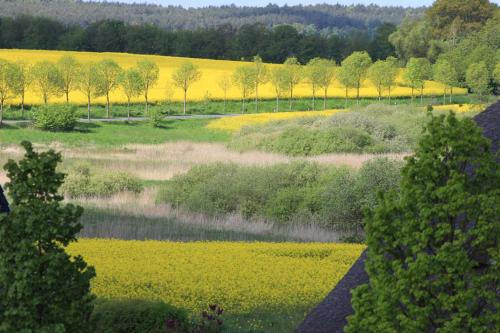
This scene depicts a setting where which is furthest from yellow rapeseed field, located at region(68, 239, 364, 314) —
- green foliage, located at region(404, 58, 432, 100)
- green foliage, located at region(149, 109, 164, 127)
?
green foliage, located at region(404, 58, 432, 100)

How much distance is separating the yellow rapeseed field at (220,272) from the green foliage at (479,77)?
5609cm

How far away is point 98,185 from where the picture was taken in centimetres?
2983

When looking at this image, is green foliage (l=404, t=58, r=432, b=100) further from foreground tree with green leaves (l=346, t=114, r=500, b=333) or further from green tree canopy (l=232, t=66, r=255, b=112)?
foreground tree with green leaves (l=346, t=114, r=500, b=333)

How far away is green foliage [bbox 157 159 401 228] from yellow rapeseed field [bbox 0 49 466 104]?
1780 inches

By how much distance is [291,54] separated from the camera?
10044cm

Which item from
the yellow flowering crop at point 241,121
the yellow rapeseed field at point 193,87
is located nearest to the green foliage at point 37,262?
the yellow flowering crop at point 241,121

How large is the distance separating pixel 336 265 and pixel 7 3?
148 meters

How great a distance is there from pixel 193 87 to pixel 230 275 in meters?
69.7

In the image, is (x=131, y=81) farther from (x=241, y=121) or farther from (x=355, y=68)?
(x=355, y=68)

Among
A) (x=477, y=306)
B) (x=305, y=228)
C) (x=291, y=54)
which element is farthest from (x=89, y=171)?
(x=291, y=54)

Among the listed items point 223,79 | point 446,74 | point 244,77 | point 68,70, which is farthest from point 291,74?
point 68,70

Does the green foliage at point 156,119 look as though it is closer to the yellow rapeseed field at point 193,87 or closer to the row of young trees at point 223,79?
the row of young trees at point 223,79

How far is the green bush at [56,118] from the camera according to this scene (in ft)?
186

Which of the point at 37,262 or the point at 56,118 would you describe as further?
the point at 56,118
